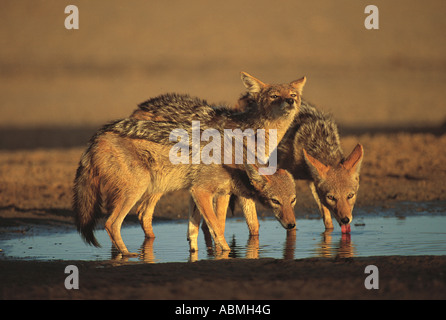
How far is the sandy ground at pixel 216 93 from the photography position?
20.7 ft

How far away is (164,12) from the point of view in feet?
193

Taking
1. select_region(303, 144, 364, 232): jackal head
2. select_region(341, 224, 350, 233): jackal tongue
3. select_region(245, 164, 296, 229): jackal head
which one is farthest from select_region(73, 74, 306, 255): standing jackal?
select_region(341, 224, 350, 233): jackal tongue

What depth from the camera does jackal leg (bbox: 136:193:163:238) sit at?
32.3ft

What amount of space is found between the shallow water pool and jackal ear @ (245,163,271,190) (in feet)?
2.39

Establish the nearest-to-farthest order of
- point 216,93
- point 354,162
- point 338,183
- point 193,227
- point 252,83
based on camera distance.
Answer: point 193,227 → point 338,183 → point 354,162 → point 252,83 → point 216,93

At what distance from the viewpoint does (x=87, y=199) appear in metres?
8.56

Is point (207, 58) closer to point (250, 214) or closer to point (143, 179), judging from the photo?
point (250, 214)

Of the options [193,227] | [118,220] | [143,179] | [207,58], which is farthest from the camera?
[207,58]

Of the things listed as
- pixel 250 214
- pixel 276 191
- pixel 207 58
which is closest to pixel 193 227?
pixel 250 214

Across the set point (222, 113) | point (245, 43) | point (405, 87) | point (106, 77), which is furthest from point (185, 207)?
point (245, 43)

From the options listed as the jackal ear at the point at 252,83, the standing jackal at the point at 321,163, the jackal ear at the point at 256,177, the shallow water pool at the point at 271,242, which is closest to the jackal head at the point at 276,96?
the jackal ear at the point at 252,83

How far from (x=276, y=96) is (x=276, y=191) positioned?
176 cm

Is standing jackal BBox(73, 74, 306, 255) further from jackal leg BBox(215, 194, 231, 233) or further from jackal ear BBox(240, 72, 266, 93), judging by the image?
jackal ear BBox(240, 72, 266, 93)
